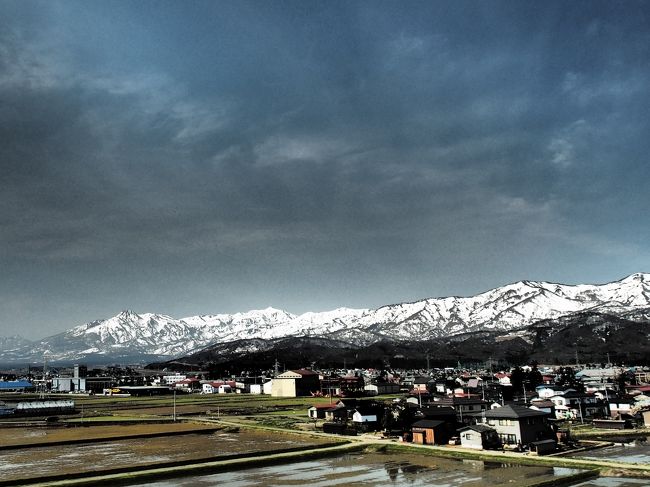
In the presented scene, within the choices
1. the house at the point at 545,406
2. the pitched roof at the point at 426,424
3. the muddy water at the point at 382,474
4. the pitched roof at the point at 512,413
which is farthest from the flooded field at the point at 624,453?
the house at the point at 545,406

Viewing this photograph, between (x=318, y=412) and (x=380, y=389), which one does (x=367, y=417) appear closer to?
(x=318, y=412)

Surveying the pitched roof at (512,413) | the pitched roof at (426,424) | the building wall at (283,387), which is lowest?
the building wall at (283,387)

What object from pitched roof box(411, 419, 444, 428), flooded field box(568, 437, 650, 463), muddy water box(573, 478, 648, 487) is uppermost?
pitched roof box(411, 419, 444, 428)

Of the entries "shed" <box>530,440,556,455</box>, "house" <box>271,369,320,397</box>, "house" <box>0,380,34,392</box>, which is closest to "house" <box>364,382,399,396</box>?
"house" <box>271,369,320,397</box>

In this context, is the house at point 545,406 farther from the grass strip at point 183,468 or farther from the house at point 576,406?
the grass strip at point 183,468

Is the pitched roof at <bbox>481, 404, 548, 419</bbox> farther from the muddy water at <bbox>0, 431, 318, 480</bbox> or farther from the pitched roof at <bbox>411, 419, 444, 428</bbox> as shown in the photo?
the muddy water at <bbox>0, 431, 318, 480</bbox>

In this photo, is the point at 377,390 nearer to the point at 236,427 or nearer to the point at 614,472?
the point at 236,427
